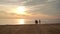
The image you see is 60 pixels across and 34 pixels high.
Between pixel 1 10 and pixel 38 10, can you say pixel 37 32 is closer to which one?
pixel 38 10

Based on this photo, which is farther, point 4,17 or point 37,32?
point 4,17

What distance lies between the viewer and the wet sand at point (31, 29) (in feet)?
3.76

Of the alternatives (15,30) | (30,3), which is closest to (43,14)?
(30,3)

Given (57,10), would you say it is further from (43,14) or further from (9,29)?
(9,29)

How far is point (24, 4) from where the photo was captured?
53.9 inches

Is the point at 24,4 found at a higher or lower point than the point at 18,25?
higher

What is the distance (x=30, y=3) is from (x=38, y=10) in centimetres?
12

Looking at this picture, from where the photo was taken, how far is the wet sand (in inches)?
45.1

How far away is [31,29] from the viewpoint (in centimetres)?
116

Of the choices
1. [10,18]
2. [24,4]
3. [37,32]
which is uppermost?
[24,4]

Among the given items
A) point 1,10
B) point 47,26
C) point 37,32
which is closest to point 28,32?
point 37,32

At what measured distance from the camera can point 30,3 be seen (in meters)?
1.36

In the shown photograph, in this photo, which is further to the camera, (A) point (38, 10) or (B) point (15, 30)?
(A) point (38, 10)

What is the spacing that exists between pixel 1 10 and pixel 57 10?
621mm
